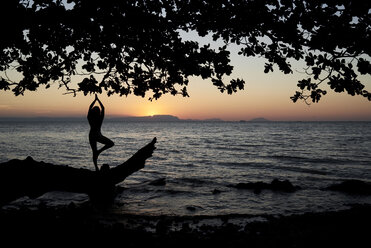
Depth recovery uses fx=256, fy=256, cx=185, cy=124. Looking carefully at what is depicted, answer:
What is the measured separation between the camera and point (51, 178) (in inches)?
295

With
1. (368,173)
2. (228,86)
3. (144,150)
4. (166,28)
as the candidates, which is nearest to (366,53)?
(228,86)

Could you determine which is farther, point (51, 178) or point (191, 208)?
point (191, 208)

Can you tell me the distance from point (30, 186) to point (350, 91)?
8.10 metres

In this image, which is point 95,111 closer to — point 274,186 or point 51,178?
point 51,178

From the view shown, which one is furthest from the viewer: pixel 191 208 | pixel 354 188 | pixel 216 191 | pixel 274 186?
pixel 274 186

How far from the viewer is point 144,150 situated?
9812mm

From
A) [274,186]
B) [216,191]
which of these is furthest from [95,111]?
[274,186]

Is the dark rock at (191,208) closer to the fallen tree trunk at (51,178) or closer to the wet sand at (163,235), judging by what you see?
the wet sand at (163,235)

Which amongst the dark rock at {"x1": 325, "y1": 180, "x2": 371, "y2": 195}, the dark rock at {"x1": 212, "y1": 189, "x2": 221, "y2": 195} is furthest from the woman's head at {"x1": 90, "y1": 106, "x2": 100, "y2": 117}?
the dark rock at {"x1": 325, "y1": 180, "x2": 371, "y2": 195}

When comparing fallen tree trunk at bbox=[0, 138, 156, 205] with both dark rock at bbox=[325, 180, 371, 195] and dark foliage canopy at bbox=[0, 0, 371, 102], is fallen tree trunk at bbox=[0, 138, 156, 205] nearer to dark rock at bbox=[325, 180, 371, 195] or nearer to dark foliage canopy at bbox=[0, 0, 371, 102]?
dark foliage canopy at bbox=[0, 0, 371, 102]

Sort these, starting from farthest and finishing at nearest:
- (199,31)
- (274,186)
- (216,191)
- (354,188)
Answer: (274,186) < (354,188) < (216,191) < (199,31)

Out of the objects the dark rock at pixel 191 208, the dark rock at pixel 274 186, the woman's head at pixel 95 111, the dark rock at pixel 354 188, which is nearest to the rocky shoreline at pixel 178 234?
the dark rock at pixel 191 208

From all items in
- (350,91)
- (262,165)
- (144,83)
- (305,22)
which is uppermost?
(305,22)

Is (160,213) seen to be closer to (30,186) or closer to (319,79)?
(30,186)
